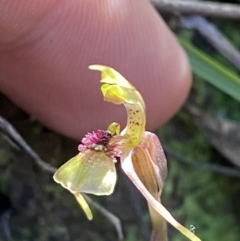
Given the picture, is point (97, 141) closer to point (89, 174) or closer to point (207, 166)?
point (89, 174)

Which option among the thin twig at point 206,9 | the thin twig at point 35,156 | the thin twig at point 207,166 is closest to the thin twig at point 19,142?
the thin twig at point 35,156

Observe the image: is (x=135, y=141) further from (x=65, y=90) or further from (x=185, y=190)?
(x=185, y=190)

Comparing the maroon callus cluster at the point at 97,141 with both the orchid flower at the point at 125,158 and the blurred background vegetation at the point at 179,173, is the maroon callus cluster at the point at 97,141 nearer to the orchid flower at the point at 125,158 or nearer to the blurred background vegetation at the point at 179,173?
the orchid flower at the point at 125,158

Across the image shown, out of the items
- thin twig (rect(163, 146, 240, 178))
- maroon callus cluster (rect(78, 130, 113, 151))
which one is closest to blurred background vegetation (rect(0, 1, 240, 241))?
thin twig (rect(163, 146, 240, 178))

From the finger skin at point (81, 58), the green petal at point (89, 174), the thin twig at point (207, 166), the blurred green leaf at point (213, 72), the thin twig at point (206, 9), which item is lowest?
the thin twig at point (207, 166)

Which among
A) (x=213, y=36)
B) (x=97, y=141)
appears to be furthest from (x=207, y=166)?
(x=97, y=141)

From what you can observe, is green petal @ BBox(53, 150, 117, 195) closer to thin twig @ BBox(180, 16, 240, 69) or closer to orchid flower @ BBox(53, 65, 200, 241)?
orchid flower @ BBox(53, 65, 200, 241)
